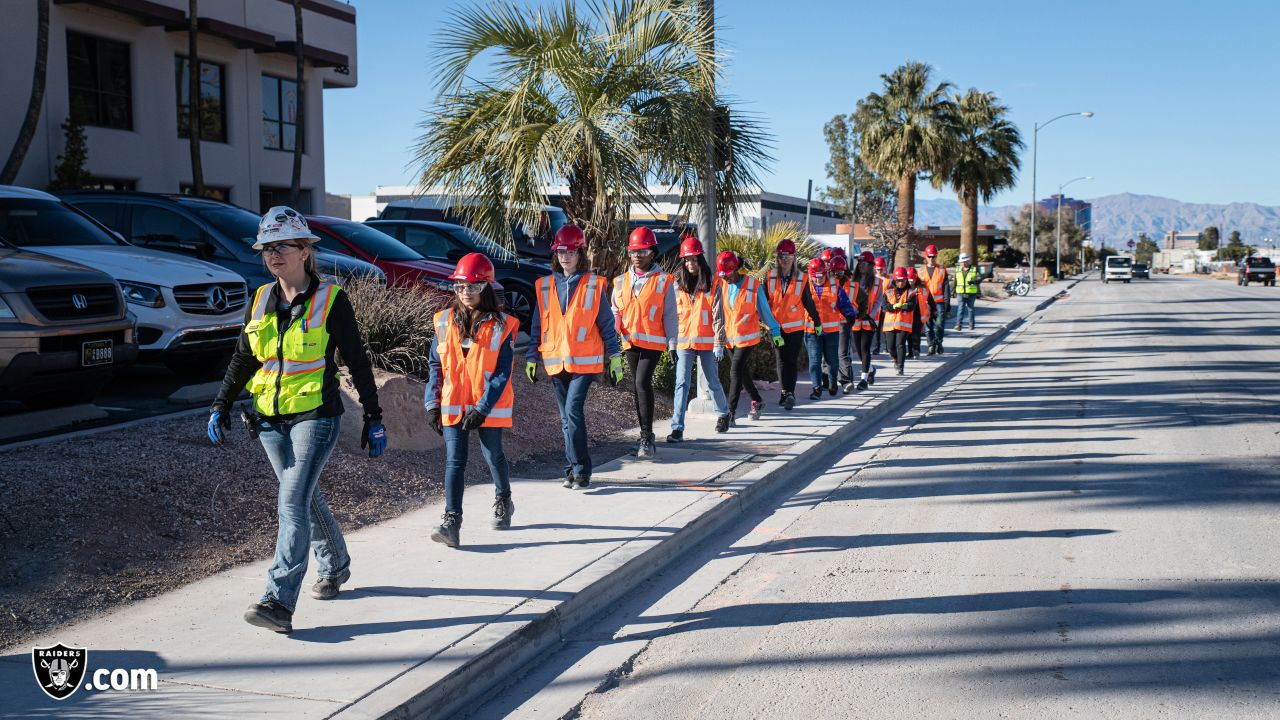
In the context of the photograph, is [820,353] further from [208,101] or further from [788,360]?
[208,101]

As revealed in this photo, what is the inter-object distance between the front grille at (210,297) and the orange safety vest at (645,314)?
12.2 feet

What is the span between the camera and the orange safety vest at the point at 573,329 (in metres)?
7.82

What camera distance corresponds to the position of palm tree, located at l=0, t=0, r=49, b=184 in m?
17.3

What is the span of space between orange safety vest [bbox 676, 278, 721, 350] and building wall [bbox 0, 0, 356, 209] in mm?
14994

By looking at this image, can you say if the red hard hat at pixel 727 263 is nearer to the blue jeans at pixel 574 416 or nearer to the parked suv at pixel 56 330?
the blue jeans at pixel 574 416

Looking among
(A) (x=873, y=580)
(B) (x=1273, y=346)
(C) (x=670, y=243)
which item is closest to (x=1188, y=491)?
(A) (x=873, y=580)

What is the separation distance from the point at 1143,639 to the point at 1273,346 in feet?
64.8

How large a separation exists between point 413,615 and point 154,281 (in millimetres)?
5719

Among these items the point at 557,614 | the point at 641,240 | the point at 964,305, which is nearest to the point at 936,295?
the point at 964,305

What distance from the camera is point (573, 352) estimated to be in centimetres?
782

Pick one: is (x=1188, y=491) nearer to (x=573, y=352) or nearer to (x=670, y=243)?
(x=573, y=352)

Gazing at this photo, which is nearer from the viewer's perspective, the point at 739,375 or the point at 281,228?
the point at 281,228

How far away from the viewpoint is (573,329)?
7848mm

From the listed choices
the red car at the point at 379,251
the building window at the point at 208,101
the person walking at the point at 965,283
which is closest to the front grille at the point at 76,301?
the red car at the point at 379,251
